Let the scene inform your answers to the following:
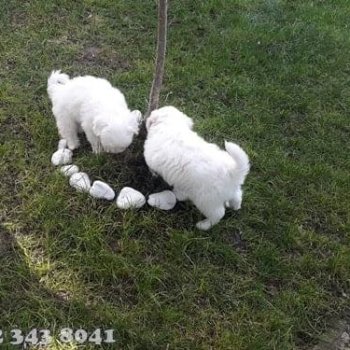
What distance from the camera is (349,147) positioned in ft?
14.8

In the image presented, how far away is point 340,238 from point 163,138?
147 cm

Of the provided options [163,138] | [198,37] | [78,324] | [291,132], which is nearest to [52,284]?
[78,324]

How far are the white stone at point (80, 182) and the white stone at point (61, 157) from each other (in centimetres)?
21

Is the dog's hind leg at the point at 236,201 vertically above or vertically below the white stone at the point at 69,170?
above

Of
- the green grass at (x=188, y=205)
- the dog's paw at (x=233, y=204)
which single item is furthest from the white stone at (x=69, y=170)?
the dog's paw at (x=233, y=204)

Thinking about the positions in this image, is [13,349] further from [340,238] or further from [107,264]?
[340,238]

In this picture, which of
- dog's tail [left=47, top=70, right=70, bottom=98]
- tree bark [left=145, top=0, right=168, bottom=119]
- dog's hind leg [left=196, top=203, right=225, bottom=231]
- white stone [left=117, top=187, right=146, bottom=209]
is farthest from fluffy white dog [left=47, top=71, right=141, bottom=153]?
dog's hind leg [left=196, top=203, right=225, bottom=231]

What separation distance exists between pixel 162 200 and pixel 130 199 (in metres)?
0.22

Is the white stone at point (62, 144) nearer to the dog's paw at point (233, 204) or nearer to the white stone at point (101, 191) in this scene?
the white stone at point (101, 191)

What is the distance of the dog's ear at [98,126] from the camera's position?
142 inches

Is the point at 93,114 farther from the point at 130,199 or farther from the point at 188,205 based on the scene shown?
the point at 188,205

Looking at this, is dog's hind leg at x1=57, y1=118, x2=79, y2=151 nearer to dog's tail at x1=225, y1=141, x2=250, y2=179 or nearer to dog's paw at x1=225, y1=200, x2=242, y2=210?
dog's paw at x1=225, y1=200, x2=242, y2=210

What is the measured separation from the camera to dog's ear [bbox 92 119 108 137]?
11.8ft

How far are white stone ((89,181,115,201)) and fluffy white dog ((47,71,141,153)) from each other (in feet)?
0.89
